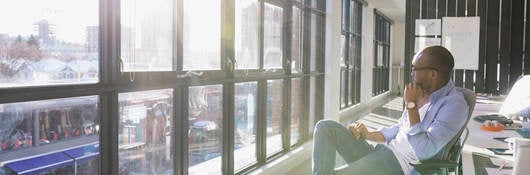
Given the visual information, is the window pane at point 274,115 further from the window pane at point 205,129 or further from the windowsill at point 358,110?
the windowsill at point 358,110

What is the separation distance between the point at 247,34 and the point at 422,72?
2063mm

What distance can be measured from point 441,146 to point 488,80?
2.94m

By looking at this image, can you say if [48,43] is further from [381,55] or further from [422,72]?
[381,55]

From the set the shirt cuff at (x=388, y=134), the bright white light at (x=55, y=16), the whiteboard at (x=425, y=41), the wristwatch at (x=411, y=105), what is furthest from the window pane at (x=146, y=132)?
the whiteboard at (x=425, y=41)

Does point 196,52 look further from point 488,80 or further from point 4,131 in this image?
point 488,80

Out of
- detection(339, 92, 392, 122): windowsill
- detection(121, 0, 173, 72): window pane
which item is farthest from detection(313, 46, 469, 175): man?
detection(339, 92, 392, 122): windowsill

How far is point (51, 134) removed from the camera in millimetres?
2027

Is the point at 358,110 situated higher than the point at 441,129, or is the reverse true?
the point at 441,129

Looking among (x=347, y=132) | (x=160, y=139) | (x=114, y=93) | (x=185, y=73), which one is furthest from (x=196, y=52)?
(x=347, y=132)

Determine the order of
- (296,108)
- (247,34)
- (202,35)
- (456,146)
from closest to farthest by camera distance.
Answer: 1. (456,146)
2. (202,35)
3. (247,34)
4. (296,108)

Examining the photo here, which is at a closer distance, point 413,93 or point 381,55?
point 413,93

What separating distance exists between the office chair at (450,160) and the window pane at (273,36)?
8.22 feet

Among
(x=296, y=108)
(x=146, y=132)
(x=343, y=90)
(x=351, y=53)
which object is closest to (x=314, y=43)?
(x=296, y=108)

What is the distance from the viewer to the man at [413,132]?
2.21 m
